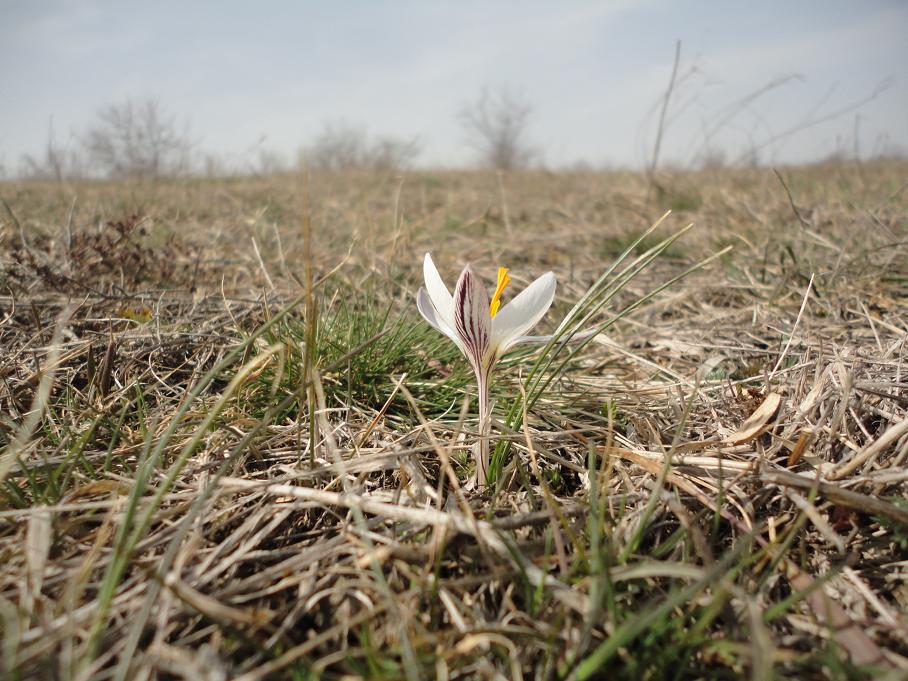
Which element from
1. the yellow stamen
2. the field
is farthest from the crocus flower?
the field

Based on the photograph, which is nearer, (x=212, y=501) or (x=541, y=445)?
(x=212, y=501)

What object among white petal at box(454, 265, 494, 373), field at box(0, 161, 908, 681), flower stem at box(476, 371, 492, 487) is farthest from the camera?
flower stem at box(476, 371, 492, 487)

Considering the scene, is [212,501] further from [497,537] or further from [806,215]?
[806,215]

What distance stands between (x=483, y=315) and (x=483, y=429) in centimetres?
25

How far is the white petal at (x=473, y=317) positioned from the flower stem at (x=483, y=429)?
36 mm

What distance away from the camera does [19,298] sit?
1.99m

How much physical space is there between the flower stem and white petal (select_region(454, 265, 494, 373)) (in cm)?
4

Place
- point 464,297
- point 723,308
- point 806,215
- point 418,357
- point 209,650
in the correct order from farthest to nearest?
1. point 806,215
2. point 723,308
3. point 418,357
4. point 464,297
5. point 209,650

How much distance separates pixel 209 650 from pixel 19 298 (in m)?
1.83

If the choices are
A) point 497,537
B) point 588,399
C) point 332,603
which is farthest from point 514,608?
point 588,399

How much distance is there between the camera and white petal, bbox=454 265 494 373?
3.40ft

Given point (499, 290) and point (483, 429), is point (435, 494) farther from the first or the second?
point (499, 290)

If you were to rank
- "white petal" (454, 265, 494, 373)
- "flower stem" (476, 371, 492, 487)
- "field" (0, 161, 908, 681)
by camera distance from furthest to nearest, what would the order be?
"flower stem" (476, 371, 492, 487) < "white petal" (454, 265, 494, 373) < "field" (0, 161, 908, 681)

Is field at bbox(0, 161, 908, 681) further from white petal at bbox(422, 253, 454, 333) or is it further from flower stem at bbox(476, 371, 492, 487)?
white petal at bbox(422, 253, 454, 333)
